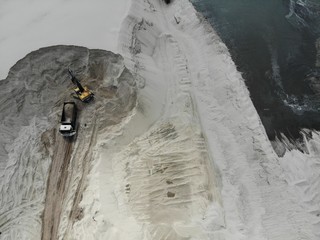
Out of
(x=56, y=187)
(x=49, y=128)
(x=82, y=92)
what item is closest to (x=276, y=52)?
(x=82, y=92)

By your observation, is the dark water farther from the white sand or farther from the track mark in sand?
the track mark in sand

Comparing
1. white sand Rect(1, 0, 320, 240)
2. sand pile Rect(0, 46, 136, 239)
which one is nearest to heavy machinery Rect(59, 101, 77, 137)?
sand pile Rect(0, 46, 136, 239)

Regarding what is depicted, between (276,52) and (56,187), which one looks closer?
(56,187)

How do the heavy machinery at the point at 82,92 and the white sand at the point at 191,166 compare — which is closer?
the white sand at the point at 191,166

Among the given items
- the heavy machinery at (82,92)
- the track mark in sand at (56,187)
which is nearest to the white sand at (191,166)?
the track mark in sand at (56,187)

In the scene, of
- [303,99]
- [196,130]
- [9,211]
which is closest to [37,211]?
[9,211]

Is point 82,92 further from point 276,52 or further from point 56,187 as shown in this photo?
point 276,52

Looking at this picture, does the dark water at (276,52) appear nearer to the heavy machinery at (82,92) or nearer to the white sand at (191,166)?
the white sand at (191,166)
